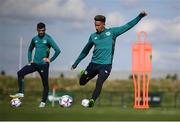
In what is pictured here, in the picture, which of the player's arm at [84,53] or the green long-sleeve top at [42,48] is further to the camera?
the green long-sleeve top at [42,48]

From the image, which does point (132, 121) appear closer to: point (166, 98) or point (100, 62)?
point (100, 62)

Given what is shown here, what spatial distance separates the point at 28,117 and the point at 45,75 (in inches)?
125

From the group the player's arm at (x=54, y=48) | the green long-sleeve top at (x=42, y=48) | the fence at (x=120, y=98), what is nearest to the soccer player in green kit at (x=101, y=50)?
the player's arm at (x=54, y=48)

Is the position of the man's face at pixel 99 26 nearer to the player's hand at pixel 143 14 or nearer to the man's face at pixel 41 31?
the player's hand at pixel 143 14

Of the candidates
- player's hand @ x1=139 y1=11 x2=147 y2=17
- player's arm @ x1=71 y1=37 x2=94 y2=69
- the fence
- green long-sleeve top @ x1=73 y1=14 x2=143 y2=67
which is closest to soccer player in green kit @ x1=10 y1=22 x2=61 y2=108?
player's arm @ x1=71 y1=37 x2=94 y2=69

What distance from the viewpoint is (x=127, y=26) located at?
1756 centimetres

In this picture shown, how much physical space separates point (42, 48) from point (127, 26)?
3109 mm

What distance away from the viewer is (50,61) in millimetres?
19141

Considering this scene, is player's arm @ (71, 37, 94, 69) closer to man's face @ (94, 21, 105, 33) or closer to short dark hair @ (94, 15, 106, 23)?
man's face @ (94, 21, 105, 33)

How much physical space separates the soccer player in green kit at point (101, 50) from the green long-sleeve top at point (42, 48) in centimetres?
156

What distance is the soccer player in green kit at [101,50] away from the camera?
16938 mm

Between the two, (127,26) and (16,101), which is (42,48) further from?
(127,26)

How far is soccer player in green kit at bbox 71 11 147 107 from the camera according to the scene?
16.9 meters

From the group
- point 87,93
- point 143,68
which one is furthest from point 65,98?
point 87,93
